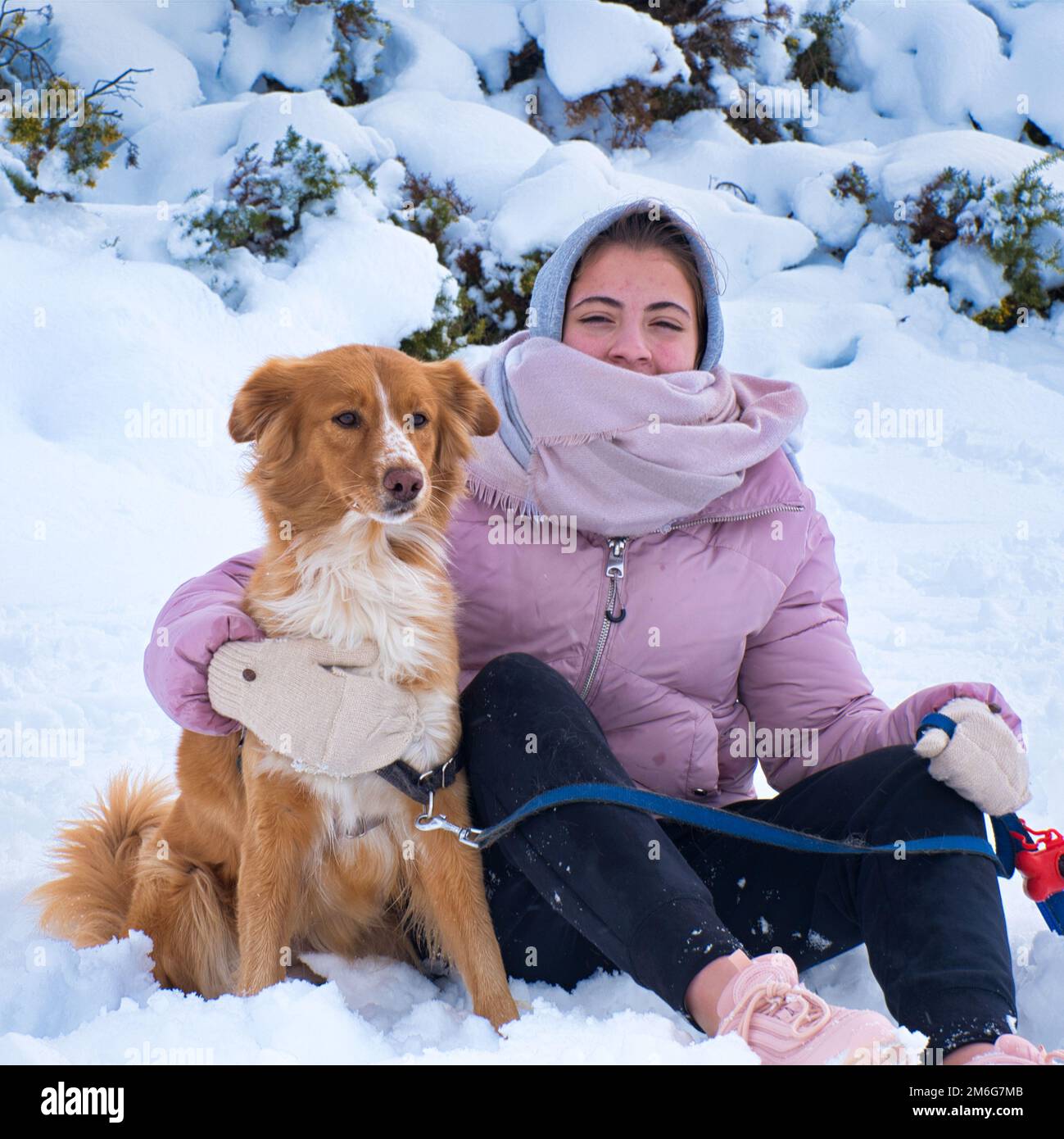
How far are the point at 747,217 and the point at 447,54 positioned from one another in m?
3.75

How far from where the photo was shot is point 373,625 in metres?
2.15

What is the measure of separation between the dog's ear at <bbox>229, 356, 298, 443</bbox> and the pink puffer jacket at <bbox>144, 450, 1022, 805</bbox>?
37 cm

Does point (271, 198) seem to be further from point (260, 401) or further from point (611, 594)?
point (611, 594)

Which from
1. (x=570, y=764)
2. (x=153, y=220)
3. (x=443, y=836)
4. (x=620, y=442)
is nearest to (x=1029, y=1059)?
(x=570, y=764)

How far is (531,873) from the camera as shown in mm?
1904

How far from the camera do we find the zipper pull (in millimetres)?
2336

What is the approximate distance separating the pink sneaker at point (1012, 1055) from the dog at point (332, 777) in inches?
34.3

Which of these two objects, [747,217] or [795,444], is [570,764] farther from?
[747,217]

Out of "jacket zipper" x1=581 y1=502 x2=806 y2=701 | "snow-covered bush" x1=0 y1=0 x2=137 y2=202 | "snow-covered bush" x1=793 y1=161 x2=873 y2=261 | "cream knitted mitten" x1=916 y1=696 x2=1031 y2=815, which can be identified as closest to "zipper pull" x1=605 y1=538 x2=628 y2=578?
"jacket zipper" x1=581 y1=502 x2=806 y2=701

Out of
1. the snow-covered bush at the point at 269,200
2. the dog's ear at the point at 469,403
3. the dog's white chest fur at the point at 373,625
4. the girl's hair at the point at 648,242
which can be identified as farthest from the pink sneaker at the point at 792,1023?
the snow-covered bush at the point at 269,200

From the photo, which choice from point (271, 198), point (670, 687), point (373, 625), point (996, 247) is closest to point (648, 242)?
point (670, 687)

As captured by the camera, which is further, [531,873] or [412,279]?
[412,279]

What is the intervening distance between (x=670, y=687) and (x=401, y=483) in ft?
2.56

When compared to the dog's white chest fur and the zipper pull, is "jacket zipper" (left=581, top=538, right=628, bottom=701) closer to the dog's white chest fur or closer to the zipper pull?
the zipper pull
